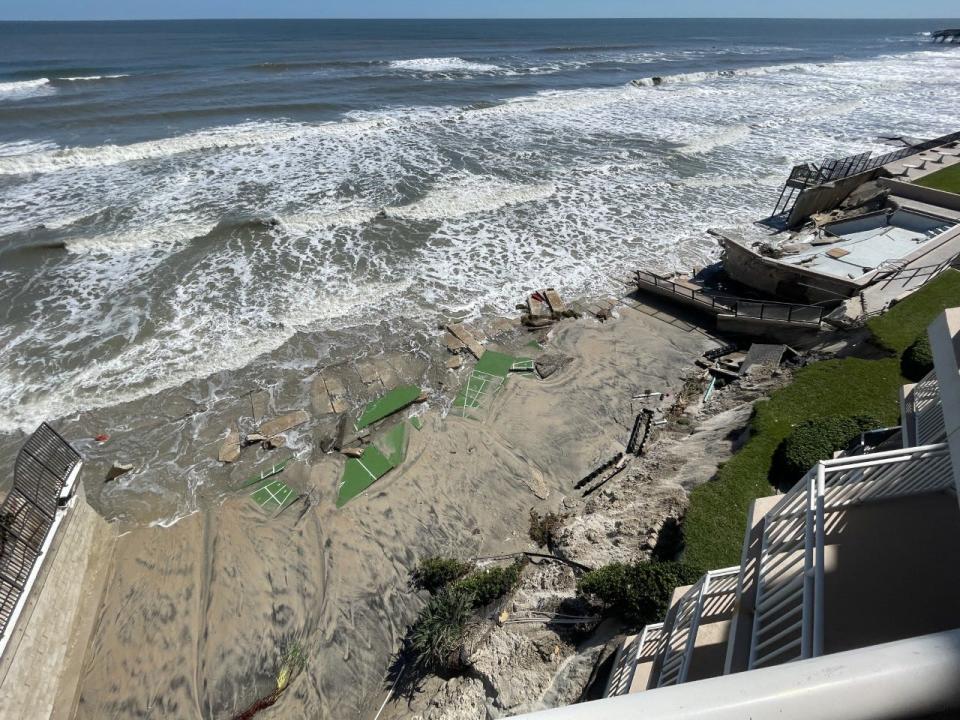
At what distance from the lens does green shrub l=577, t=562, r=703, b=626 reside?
29.1 feet

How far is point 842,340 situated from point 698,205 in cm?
1558

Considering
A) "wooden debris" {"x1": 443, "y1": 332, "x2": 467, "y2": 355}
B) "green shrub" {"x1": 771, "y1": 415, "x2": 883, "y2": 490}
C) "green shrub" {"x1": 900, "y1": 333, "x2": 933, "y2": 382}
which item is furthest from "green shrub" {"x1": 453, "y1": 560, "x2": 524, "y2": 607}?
"green shrub" {"x1": 900, "y1": 333, "x2": 933, "y2": 382}

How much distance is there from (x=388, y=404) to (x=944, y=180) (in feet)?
104

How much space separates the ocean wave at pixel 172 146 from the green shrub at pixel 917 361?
4069cm

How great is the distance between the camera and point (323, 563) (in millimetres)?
12148

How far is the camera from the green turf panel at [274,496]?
1352 centimetres

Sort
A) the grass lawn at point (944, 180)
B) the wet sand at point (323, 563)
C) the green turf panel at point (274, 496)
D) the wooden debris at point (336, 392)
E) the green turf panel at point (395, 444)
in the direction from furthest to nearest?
the grass lawn at point (944, 180) → the wooden debris at point (336, 392) → the green turf panel at point (395, 444) → the green turf panel at point (274, 496) → the wet sand at point (323, 563)

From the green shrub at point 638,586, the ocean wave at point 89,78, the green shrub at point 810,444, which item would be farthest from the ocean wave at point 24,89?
the green shrub at point 810,444

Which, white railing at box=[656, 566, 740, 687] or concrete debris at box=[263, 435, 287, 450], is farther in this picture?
concrete debris at box=[263, 435, 287, 450]

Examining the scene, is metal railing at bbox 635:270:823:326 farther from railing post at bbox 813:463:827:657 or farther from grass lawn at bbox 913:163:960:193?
grass lawn at bbox 913:163:960:193

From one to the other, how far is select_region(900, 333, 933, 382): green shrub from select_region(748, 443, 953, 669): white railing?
381 inches

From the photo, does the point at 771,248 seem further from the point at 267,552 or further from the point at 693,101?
the point at 693,101

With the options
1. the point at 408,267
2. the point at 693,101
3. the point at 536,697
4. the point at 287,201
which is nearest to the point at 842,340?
the point at 536,697

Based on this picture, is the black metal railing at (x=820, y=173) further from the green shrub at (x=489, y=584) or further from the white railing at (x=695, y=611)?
the white railing at (x=695, y=611)
